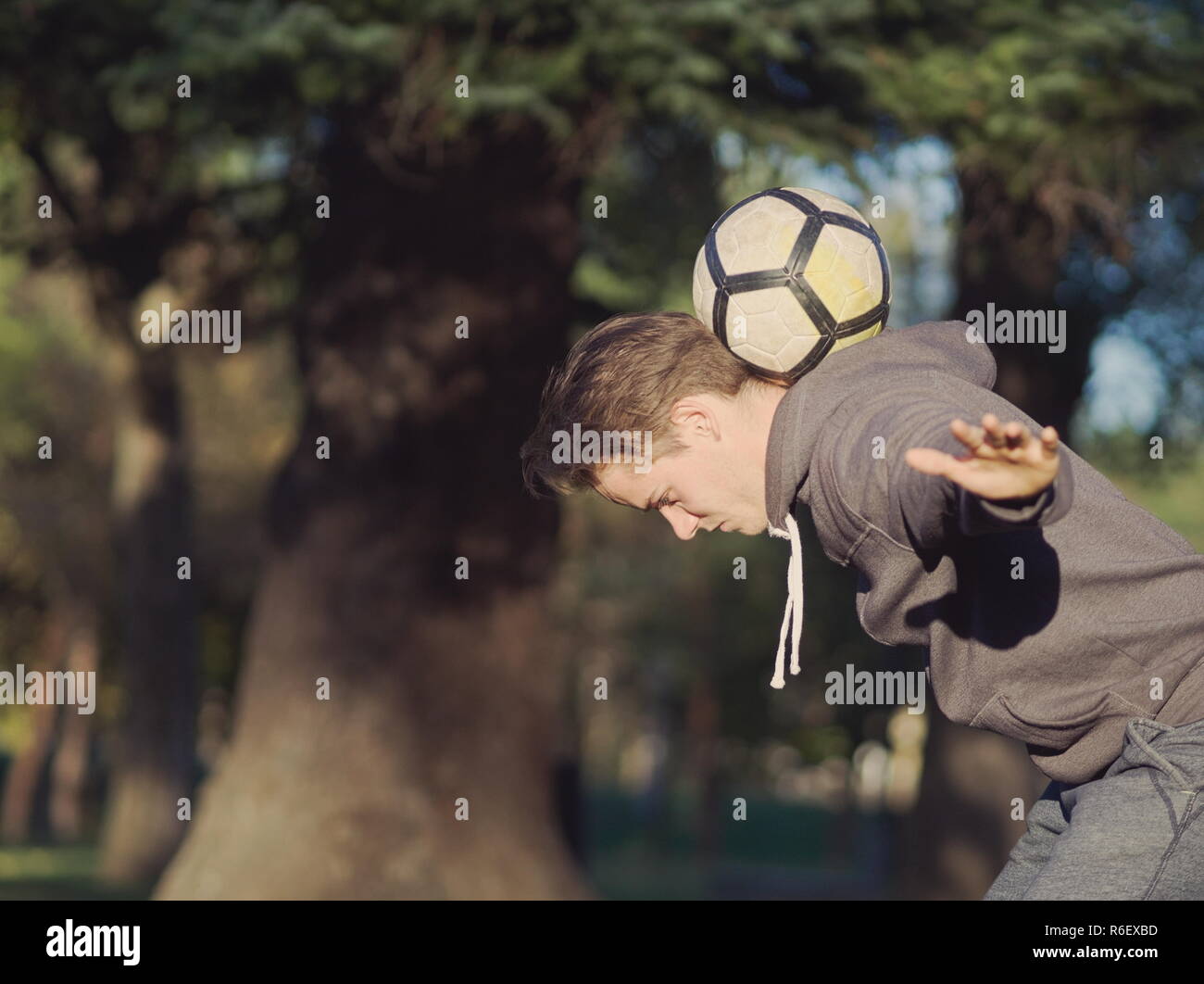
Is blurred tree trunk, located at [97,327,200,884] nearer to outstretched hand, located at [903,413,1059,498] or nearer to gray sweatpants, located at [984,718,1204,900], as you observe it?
gray sweatpants, located at [984,718,1204,900]

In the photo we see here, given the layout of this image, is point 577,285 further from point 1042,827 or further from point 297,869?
point 1042,827

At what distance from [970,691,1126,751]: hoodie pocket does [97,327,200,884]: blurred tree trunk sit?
17213mm

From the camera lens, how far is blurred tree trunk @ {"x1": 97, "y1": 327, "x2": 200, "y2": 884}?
64.3 feet

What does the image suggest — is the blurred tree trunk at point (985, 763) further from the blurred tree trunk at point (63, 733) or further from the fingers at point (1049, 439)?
the blurred tree trunk at point (63, 733)

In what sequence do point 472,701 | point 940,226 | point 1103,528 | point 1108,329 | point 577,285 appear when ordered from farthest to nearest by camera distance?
1. point 577,285
2. point 1108,329
3. point 940,226
4. point 472,701
5. point 1103,528

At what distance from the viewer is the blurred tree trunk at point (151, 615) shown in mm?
19609

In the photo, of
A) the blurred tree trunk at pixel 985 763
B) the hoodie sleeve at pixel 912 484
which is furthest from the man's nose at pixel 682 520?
the blurred tree trunk at pixel 985 763

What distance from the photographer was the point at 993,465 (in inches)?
116

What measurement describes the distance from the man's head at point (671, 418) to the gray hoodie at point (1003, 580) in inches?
7.3

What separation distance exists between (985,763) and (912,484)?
1364cm

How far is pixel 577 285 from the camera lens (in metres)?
18.3

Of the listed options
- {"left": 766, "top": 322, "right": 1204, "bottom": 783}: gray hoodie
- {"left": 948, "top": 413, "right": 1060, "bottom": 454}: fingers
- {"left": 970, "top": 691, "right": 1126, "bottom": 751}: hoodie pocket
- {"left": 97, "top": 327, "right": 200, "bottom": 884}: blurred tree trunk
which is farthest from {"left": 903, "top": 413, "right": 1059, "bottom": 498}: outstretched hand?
{"left": 97, "top": 327, "right": 200, "bottom": 884}: blurred tree trunk
